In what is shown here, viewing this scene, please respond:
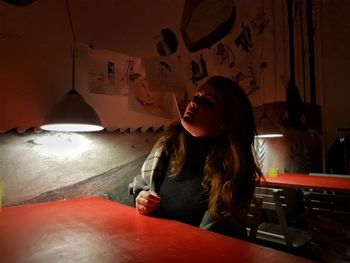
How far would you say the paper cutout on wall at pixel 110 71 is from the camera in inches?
65.1

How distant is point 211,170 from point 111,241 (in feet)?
1.84

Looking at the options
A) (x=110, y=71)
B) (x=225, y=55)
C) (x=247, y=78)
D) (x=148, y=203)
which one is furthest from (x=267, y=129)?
(x=148, y=203)

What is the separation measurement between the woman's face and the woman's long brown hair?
3cm

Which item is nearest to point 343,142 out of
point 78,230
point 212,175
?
point 212,175

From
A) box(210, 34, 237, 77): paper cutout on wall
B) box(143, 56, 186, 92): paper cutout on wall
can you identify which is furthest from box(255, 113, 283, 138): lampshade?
box(143, 56, 186, 92): paper cutout on wall

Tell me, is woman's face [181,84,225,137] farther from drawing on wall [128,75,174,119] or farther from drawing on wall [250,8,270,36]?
drawing on wall [250,8,270,36]

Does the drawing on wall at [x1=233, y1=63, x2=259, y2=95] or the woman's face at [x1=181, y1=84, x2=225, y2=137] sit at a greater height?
the drawing on wall at [x1=233, y1=63, x2=259, y2=95]

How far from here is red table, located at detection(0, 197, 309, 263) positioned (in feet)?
2.39

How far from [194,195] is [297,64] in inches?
102

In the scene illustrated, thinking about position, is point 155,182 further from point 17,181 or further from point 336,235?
point 336,235

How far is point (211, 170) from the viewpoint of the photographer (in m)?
1.24

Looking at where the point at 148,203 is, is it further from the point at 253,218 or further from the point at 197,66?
the point at 197,66

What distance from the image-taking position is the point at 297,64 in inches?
124

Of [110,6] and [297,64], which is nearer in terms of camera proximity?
[110,6]
